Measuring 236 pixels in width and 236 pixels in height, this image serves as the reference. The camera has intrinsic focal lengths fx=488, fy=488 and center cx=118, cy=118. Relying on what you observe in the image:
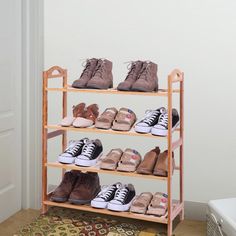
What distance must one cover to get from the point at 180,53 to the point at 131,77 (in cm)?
45

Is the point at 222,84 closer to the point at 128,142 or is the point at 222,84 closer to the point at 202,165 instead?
the point at 202,165

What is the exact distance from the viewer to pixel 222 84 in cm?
326

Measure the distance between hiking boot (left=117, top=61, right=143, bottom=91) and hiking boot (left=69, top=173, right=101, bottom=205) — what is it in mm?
681

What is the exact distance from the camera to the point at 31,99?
3.48m

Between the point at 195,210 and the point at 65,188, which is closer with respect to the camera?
the point at 65,188

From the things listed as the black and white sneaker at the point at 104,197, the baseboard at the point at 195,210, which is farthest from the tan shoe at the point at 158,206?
the baseboard at the point at 195,210

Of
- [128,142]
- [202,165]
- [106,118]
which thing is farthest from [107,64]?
[202,165]

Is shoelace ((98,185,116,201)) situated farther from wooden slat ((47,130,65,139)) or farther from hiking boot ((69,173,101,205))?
wooden slat ((47,130,65,139))

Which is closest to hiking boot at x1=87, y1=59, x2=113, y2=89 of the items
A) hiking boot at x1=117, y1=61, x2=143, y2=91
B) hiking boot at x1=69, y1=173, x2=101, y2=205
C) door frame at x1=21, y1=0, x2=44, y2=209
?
hiking boot at x1=117, y1=61, x2=143, y2=91

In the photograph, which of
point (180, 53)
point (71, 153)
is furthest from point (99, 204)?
point (180, 53)

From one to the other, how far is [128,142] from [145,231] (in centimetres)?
70

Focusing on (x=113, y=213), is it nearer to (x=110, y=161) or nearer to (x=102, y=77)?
(x=110, y=161)

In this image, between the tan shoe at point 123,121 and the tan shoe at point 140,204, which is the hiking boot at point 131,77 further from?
the tan shoe at point 140,204

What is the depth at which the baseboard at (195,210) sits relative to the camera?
337cm
